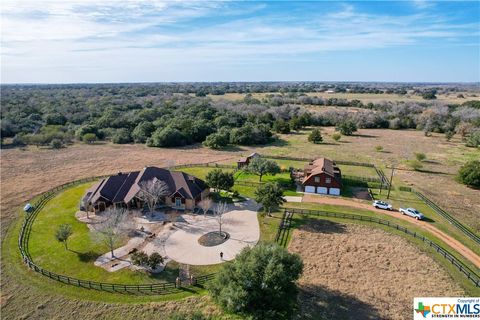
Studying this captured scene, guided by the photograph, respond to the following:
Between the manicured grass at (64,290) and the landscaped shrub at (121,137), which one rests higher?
the landscaped shrub at (121,137)

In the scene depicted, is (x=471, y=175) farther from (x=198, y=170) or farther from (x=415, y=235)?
(x=198, y=170)

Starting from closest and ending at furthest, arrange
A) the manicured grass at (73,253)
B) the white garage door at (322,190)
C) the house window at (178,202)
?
the manicured grass at (73,253) < the house window at (178,202) < the white garage door at (322,190)

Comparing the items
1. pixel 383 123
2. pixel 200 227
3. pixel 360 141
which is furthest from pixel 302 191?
pixel 383 123

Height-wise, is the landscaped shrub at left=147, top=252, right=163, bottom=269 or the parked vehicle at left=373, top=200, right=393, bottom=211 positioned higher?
the parked vehicle at left=373, top=200, right=393, bottom=211

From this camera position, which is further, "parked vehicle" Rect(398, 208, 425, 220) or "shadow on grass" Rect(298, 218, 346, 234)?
"parked vehicle" Rect(398, 208, 425, 220)

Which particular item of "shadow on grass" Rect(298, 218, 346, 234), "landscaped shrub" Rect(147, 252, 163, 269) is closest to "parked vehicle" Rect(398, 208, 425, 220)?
"shadow on grass" Rect(298, 218, 346, 234)

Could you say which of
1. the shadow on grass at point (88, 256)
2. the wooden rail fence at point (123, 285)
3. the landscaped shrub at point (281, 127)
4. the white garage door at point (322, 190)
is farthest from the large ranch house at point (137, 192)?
the landscaped shrub at point (281, 127)

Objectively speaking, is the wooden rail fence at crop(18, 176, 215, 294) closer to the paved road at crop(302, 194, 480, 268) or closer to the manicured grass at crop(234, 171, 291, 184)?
the paved road at crop(302, 194, 480, 268)

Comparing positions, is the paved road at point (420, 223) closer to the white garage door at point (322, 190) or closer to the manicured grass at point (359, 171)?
the white garage door at point (322, 190)
